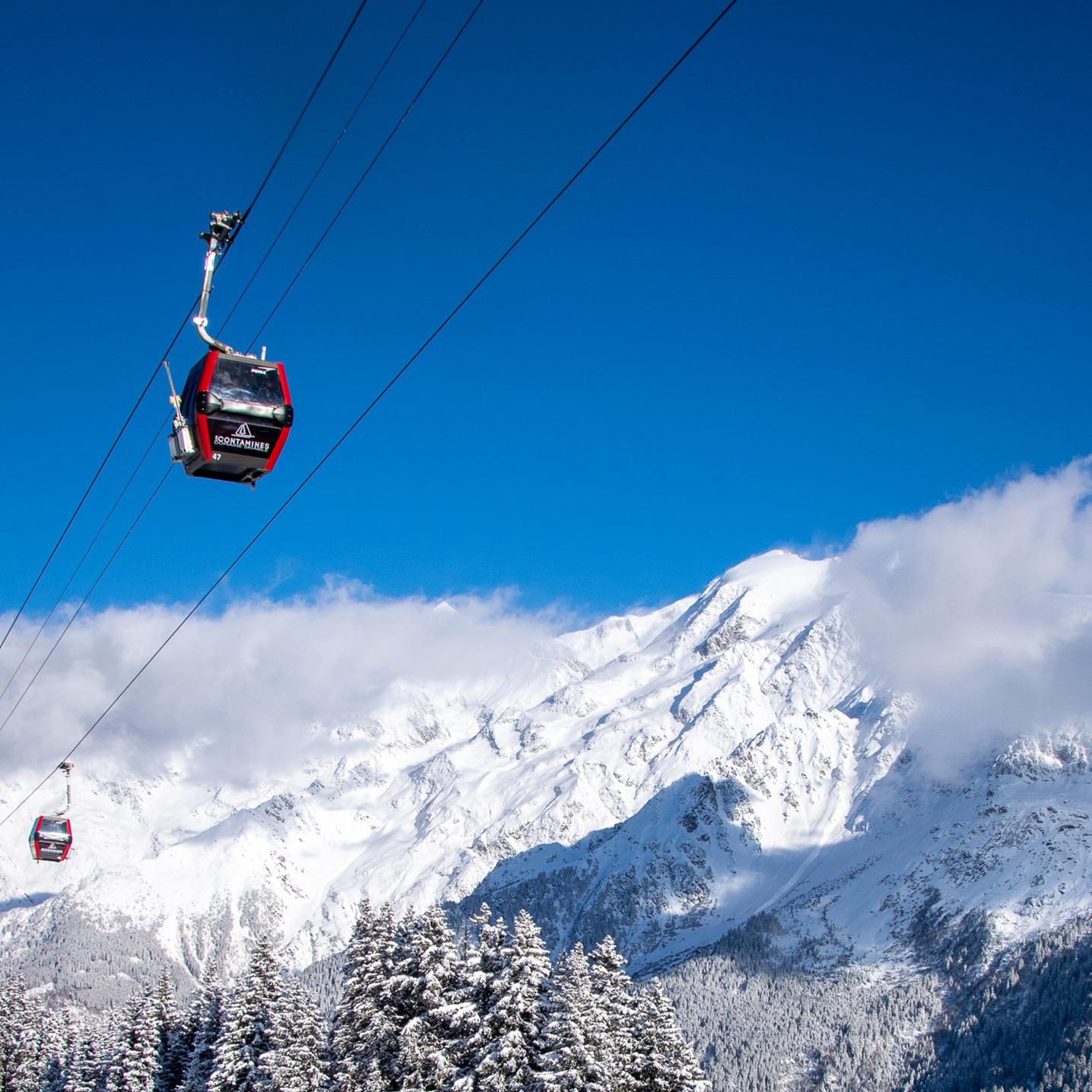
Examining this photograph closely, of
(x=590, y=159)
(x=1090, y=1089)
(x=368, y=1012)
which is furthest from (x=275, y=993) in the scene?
(x=1090, y=1089)

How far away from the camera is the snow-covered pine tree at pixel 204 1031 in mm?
Answer: 49469

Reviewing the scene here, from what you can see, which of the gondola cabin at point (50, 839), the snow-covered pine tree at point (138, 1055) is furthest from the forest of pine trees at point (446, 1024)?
the gondola cabin at point (50, 839)

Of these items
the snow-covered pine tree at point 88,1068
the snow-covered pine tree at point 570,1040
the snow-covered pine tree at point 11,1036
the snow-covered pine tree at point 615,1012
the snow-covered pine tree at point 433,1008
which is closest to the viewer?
the snow-covered pine tree at point 570,1040

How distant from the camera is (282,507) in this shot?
70.6 ft

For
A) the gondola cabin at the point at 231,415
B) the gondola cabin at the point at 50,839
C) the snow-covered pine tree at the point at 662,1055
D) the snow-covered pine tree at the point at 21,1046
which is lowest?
the snow-covered pine tree at the point at 662,1055

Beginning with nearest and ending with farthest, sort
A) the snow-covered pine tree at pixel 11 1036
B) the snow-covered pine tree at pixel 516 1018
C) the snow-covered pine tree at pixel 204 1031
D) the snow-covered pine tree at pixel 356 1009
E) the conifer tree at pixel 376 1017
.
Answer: the snow-covered pine tree at pixel 516 1018 < the conifer tree at pixel 376 1017 < the snow-covered pine tree at pixel 356 1009 < the snow-covered pine tree at pixel 204 1031 < the snow-covered pine tree at pixel 11 1036

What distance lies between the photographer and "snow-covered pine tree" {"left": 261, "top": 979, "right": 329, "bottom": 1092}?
4200cm

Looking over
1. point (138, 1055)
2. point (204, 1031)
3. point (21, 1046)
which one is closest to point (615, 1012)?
point (204, 1031)

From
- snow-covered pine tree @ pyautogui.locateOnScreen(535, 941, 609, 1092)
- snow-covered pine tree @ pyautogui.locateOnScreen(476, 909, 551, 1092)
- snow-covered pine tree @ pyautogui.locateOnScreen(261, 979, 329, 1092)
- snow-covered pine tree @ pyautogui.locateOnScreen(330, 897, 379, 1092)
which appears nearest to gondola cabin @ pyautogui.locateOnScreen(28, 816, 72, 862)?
snow-covered pine tree @ pyautogui.locateOnScreen(261, 979, 329, 1092)

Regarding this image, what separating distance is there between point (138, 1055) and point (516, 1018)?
3081 centimetres

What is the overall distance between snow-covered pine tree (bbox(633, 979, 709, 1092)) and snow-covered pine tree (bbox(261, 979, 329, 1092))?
1379cm

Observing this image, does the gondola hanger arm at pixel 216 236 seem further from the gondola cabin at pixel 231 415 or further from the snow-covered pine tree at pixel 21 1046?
the snow-covered pine tree at pixel 21 1046

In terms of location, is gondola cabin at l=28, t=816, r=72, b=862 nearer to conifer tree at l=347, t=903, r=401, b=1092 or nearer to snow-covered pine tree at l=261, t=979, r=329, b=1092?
snow-covered pine tree at l=261, t=979, r=329, b=1092

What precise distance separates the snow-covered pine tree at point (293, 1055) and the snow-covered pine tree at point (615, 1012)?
13.1 m
